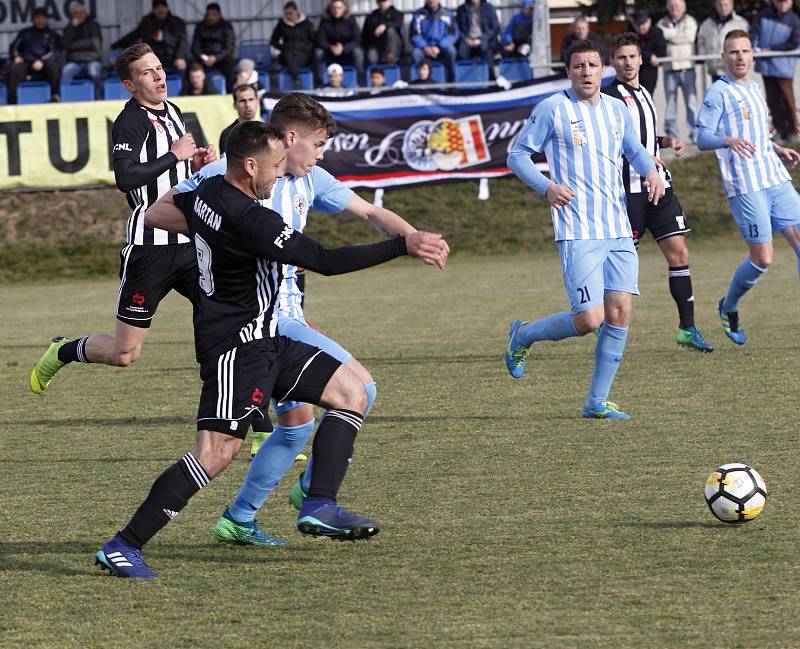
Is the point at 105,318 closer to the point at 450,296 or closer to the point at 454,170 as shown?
the point at 450,296

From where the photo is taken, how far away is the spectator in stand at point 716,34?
19.0 meters

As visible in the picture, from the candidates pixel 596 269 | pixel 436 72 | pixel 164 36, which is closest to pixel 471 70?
pixel 436 72

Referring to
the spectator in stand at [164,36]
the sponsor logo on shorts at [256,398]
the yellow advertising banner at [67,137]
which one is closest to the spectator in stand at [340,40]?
the spectator in stand at [164,36]

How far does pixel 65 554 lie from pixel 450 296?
9701 millimetres

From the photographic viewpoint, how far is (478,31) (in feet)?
67.9

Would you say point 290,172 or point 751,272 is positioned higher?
point 290,172

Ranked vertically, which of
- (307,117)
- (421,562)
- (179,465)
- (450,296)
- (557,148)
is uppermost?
(307,117)

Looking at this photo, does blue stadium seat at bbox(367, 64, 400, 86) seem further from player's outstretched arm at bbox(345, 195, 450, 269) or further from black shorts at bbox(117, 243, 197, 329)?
player's outstretched arm at bbox(345, 195, 450, 269)

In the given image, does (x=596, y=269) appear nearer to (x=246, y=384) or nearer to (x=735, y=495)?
(x=735, y=495)

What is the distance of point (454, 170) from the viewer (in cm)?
1817

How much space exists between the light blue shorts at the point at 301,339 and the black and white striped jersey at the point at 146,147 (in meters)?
2.09

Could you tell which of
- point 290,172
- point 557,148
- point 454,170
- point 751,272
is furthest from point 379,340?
point 454,170

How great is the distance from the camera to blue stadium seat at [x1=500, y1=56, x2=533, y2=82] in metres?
20.5

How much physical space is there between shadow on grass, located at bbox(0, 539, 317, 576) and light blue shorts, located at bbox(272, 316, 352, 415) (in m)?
0.54
